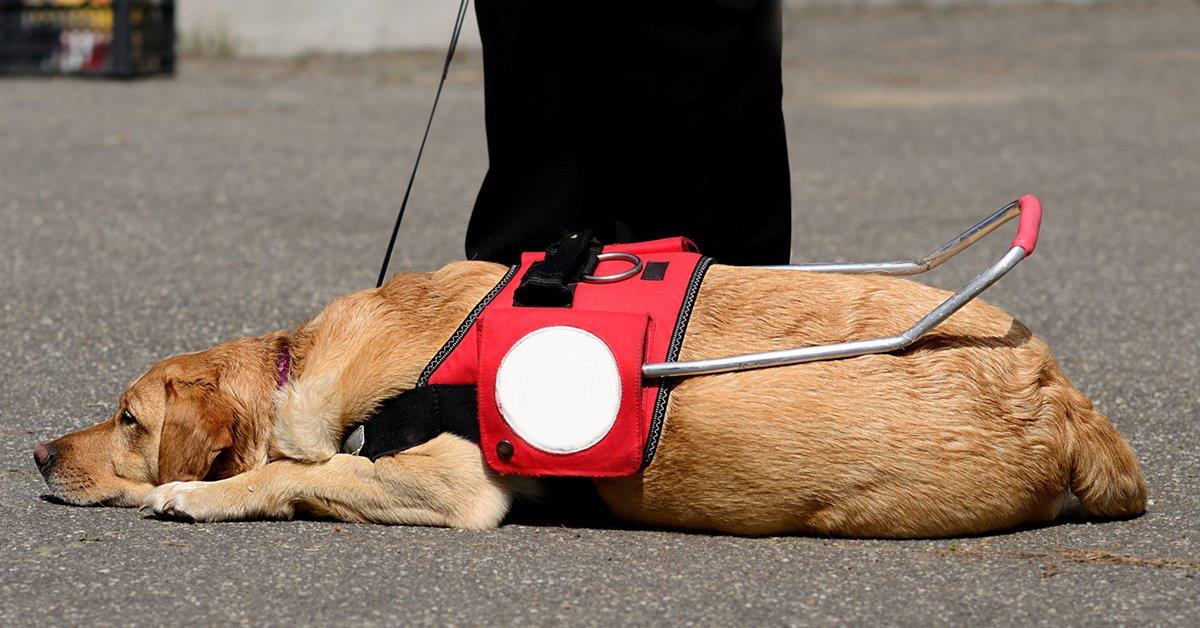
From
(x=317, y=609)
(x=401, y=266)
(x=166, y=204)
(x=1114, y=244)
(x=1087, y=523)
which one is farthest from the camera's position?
(x=166, y=204)

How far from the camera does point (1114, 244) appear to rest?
829 cm

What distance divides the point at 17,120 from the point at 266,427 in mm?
8967

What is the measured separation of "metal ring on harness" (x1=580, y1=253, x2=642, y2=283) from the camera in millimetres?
3899

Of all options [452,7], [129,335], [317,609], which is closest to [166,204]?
[129,335]

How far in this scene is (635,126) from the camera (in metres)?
4.76

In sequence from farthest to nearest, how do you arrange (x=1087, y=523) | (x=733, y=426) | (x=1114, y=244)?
(x=1114, y=244), (x=1087, y=523), (x=733, y=426)

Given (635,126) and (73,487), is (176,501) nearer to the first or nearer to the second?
(73,487)

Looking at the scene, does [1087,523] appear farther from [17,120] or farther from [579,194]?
[17,120]

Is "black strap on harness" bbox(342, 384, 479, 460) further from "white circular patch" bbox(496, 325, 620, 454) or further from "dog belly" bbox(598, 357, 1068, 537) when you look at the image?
"dog belly" bbox(598, 357, 1068, 537)

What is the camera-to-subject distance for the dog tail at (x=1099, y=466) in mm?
3736

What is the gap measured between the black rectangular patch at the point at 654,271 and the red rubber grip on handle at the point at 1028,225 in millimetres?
895

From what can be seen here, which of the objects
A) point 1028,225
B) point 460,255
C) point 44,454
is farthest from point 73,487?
point 460,255

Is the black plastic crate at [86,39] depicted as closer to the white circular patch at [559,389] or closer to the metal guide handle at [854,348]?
the white circular patch at [559,389]

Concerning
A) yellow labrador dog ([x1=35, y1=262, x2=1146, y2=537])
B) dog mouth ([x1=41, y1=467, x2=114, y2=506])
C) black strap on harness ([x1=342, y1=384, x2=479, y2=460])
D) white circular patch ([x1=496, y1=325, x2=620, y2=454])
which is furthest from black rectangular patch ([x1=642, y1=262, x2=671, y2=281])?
dog mouth ([x1=41, y1=467, x2=114, y2=506])
